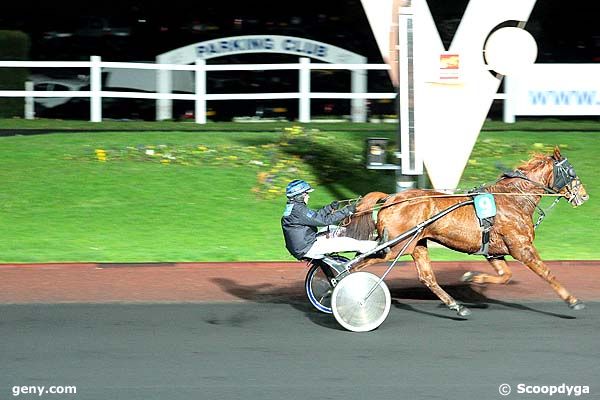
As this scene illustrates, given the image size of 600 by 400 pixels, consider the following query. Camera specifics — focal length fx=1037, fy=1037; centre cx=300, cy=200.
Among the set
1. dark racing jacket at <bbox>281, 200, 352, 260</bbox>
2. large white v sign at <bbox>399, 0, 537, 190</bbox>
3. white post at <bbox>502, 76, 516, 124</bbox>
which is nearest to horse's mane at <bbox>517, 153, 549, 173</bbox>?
dark racing jacket at <bbox>281, 200, 352, 260</bbox>

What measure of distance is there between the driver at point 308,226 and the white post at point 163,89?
11659 millimetres

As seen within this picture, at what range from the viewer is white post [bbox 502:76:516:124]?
20047mm

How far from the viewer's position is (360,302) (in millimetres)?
9477

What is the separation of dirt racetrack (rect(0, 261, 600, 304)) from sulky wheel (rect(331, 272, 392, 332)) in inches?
65.9

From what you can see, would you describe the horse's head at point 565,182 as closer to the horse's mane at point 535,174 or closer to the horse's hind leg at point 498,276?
the horse's mane at point 535,174

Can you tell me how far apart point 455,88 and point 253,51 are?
30.4 ft

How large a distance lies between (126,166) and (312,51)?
6666mm

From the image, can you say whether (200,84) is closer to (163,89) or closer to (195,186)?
(163,89)

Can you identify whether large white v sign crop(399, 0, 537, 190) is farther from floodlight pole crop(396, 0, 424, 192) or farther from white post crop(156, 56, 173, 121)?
white post crop(156, 56, 173, 121)

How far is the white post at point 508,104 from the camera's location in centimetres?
2005

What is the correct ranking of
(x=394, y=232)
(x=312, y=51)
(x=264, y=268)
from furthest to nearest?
(x=312, y=51)
(x=264, y=268)
(x=394, y=232)

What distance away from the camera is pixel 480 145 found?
719 inches

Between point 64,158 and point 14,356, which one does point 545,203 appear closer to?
point 64,158

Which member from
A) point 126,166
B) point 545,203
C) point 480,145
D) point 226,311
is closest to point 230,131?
point 126,166
